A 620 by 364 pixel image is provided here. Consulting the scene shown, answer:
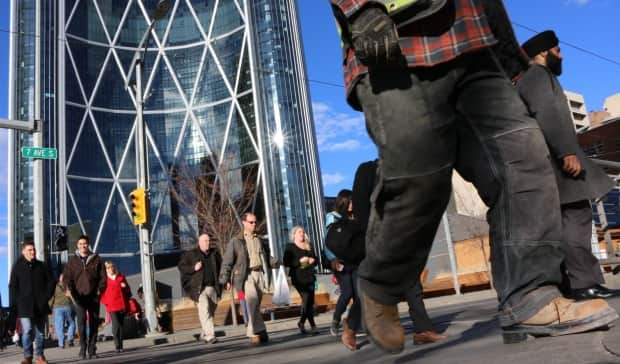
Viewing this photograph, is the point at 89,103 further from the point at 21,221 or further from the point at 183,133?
the point at 21,221

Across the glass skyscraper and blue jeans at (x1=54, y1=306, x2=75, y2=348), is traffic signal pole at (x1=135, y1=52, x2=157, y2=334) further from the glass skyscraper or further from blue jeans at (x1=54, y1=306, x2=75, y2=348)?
the glass skyscraper

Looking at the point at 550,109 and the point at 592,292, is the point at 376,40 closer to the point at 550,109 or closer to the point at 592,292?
the point at 550,109

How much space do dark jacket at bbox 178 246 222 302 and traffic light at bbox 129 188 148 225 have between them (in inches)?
230

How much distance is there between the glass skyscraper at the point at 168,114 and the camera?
205ft

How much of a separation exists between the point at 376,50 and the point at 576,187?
272 centimetres

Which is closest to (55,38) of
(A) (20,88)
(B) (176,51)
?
(A) (20,88)

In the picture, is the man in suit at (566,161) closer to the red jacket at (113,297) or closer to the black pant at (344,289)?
the black pant at (344,289)

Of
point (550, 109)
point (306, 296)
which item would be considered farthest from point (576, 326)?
point (306, 296)

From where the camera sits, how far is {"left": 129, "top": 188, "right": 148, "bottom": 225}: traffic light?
15180 mm

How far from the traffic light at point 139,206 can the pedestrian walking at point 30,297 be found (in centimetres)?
633

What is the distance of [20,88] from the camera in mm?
62750

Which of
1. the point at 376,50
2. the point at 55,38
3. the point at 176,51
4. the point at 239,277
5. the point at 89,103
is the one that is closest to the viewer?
the point at 376,50

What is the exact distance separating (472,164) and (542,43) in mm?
2372

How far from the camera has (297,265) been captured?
29.6ft
